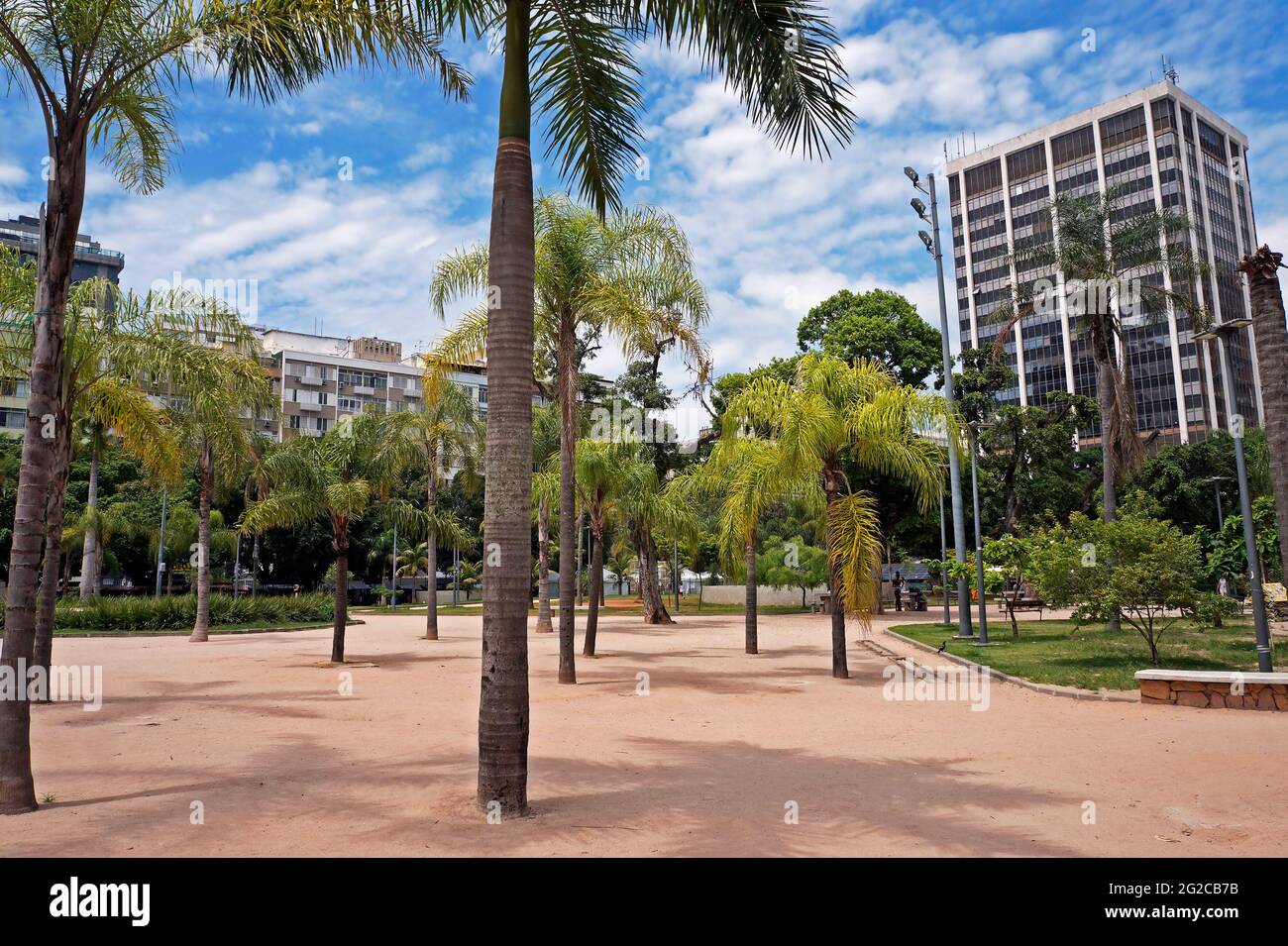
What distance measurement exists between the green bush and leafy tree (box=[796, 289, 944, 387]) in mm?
28313

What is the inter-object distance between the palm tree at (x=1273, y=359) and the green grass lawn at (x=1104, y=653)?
13.0 ft

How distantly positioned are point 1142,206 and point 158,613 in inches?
3350

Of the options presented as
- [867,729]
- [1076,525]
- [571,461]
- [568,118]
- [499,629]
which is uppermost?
[568,118]

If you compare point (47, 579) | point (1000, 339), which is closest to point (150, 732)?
point (47, 579)

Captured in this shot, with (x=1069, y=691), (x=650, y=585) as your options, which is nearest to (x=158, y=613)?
(x=650, y=585)

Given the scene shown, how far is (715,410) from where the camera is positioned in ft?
134

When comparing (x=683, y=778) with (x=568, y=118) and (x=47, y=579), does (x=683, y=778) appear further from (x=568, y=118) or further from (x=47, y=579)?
(x=47, y=579)

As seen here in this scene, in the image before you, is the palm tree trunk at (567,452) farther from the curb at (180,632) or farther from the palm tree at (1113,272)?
the curb at (180,632)

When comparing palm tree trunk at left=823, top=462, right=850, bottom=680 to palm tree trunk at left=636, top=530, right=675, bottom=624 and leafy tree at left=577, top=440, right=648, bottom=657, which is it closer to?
leafy tree at left=577, top=440, right=648, bottom=657

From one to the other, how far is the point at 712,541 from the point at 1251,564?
35.0 metres

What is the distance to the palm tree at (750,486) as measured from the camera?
674 inches

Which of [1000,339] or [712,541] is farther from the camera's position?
[712,541]

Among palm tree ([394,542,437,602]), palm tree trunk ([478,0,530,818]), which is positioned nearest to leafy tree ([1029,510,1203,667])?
palm tree trunk ([478,0,530,818])

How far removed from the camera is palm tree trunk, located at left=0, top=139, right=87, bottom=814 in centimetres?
670
